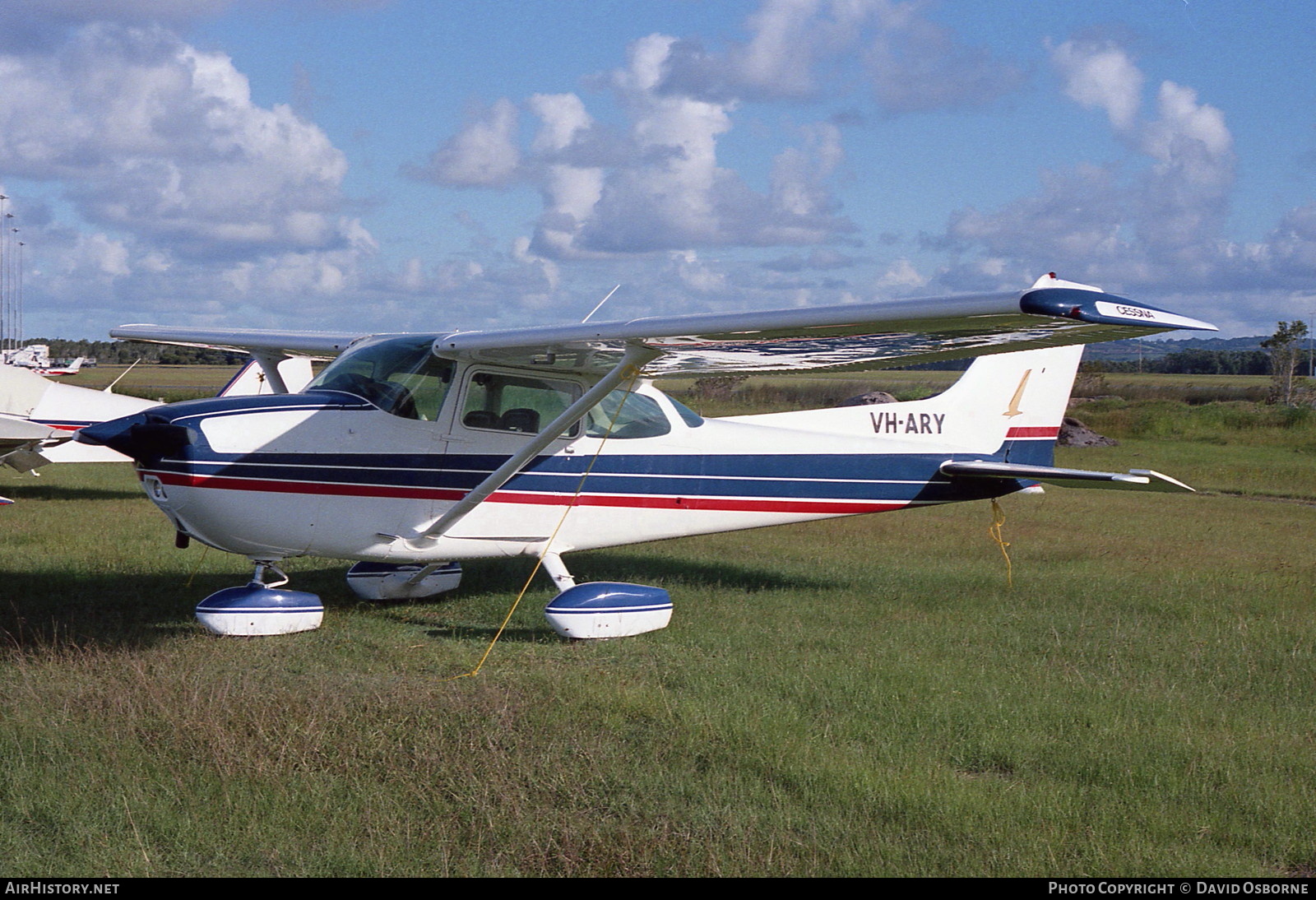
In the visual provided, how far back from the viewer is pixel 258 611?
22.8ft

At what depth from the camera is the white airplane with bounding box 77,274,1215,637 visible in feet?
20.3

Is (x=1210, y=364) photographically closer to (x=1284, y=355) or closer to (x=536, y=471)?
(x=1284, y=355)

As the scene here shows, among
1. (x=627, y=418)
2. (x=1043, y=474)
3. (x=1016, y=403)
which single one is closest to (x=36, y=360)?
(x=627, y=418)

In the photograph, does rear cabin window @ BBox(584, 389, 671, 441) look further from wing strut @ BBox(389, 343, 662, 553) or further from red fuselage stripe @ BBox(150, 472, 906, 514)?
wing strut @ BBox(389, 343, 662, 553)

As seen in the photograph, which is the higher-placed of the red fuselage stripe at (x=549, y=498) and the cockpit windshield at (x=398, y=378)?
the cockpit windshield at (x=398, y=378)

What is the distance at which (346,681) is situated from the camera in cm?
594

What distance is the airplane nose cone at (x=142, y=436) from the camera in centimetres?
629

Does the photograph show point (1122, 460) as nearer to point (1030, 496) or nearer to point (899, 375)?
point (1030, 496)

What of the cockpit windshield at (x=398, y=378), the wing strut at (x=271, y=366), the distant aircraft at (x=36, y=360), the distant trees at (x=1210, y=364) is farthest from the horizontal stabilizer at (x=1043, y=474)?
the distant trees at (x=1210, y=364)

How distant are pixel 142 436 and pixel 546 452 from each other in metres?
2.69

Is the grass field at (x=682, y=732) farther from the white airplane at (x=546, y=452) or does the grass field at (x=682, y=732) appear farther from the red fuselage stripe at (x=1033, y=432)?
the red fuselage stripe at (x=1033, y=432)

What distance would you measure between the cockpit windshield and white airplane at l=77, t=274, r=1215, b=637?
1cm

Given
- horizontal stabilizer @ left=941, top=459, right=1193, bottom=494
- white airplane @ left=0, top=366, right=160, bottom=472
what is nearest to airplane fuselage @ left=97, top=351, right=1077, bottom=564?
horizontal stabilizer @ left=941, top=459, right=1193, bottom=494

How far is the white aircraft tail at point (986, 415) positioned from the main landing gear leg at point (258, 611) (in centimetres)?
412
